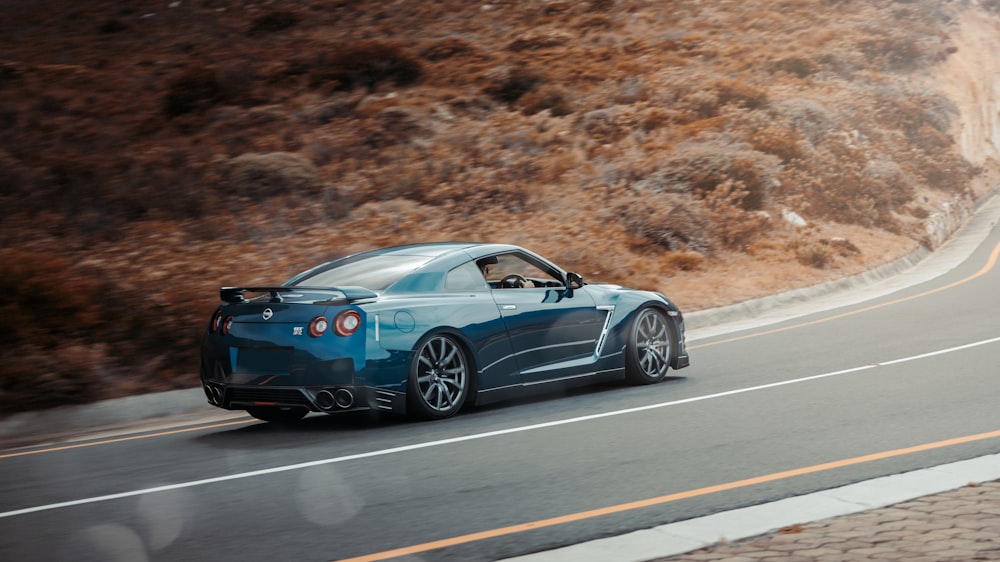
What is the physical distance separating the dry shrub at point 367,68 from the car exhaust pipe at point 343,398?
2852 cm

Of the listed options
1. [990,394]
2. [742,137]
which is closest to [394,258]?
[990,394]

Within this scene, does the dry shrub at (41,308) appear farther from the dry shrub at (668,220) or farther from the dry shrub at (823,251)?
the dry shrub at (823,251)

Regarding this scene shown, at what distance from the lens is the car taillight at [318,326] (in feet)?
28.1

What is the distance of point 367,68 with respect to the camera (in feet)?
122

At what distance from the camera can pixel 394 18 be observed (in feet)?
152

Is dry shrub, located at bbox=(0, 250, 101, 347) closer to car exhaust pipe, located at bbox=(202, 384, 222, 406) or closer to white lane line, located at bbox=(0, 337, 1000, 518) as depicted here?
car exhaust pipe, located at bbox=(202, 384, 222, 406)

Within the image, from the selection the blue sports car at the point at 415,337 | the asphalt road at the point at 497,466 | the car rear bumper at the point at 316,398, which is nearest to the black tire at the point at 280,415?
the blue sports car at the point at 415,337

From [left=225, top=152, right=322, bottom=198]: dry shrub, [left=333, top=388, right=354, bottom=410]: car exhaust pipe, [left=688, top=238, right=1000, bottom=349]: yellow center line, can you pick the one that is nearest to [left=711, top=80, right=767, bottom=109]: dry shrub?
[left=688, top=238, right=1000, bottom=349]: yellow center line

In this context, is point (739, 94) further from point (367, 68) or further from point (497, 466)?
point (497, 466)

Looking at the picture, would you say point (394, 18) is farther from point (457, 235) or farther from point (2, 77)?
point (457, 235)

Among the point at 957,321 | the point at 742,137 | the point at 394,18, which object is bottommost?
the point at 957,321

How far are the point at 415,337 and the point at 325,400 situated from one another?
86cm

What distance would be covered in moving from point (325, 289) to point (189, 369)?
15.0 feet

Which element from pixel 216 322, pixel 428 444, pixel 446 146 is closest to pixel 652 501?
pixel 428 444
